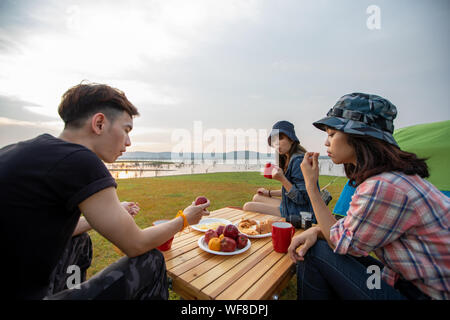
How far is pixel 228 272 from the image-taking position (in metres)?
1.38

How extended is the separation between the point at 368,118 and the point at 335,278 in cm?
113

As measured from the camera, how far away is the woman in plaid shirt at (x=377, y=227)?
1084 millimetres

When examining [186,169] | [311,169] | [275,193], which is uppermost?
[311,169]

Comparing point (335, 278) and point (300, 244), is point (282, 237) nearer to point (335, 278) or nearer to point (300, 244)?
point (300, 244)

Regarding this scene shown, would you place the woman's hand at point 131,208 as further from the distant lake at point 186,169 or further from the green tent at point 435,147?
the distant lake at point 186,169

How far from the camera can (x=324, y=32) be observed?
23.3 ft

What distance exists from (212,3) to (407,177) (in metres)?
8.54

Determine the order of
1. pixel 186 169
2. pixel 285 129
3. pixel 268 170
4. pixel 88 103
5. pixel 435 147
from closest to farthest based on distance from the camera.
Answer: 1. pixel 88 103
2. pixel 268 170
3. pixel 285 129
4. pixel 435 147
5. pixel 186 169

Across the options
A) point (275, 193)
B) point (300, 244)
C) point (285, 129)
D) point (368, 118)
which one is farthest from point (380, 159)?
point (275, 193)

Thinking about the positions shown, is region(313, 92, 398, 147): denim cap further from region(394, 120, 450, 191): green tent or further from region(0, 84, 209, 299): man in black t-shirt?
→ region(394, 120, 450, 191): green tent

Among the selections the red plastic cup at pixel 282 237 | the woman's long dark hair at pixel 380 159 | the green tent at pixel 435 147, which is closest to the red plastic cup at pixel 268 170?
the red plastic cup at pixel 282 237

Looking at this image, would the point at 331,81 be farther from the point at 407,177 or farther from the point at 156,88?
the point at 156,88

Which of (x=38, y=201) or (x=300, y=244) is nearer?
(x=38, y=201)

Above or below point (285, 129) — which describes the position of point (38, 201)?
below
